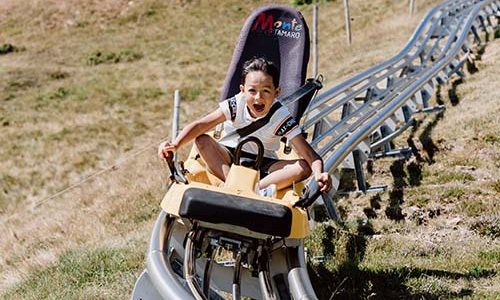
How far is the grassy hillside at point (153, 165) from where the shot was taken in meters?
4.65

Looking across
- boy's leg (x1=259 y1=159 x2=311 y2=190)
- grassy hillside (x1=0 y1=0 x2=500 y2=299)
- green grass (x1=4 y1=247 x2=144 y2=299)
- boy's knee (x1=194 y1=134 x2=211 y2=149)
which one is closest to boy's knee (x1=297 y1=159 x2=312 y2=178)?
boy's leg (x1=259 y1=159 x2=311 y2=190)

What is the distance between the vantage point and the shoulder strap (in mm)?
4160

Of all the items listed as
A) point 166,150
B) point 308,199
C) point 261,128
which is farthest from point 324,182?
point 166,150

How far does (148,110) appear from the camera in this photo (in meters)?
19.1

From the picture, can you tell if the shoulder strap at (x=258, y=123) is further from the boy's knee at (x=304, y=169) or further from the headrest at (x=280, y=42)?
the headrest at (x=280, y=42)

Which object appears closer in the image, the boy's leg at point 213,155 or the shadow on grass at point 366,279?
the shadow on grass at point 366,279

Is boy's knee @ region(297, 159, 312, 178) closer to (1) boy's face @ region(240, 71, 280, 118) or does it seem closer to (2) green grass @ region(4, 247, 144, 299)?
(1) boy's face @ region(240, 71, 280, 118)

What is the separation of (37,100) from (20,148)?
4.93 m

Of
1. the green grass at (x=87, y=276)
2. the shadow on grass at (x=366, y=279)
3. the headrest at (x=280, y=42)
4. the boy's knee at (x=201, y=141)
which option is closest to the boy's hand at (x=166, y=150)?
the boy's knee at (x=201, y=141)

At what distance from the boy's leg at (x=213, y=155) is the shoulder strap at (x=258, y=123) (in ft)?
0.57

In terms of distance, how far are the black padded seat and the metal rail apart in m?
0.65

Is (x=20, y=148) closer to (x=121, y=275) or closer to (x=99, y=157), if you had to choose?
(x=99, y=157)

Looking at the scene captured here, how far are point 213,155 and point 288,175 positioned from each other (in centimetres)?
48

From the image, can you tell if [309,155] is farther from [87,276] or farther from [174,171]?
[87,276]
